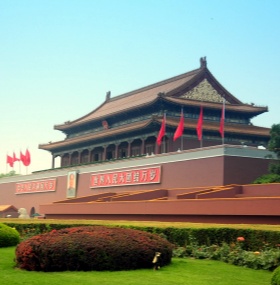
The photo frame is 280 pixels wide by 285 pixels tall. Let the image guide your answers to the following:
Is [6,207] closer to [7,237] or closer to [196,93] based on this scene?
[196,93]

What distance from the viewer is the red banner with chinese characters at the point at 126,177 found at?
28.6m

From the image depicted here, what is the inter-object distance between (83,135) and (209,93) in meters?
12.0

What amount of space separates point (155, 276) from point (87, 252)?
1.22m

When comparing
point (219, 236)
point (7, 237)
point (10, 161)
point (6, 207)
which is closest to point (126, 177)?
point (6, 207)

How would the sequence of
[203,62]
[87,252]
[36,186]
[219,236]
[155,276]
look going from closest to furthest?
[155,276] → [87,252] → [219,236] → [203,62] → [36,186]

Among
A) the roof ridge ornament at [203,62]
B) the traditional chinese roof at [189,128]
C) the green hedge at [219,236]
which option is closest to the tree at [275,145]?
the traditional chinese roof at [189,128]

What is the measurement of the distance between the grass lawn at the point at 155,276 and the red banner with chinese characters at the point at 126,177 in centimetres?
1893

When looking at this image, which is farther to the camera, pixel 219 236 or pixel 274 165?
pixel 274 165

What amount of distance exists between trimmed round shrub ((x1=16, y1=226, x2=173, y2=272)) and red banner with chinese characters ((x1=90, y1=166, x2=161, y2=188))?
19.0 metres

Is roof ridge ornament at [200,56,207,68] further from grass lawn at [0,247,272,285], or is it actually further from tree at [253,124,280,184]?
grass lawn at [0,247,272,285]

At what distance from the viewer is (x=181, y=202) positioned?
59.4 ft

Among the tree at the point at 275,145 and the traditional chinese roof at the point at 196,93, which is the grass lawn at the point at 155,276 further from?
the traditional chinese roof at the point at 196,93

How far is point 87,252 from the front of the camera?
344 inches

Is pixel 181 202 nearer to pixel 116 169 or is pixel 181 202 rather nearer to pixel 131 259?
pixel 131 259
